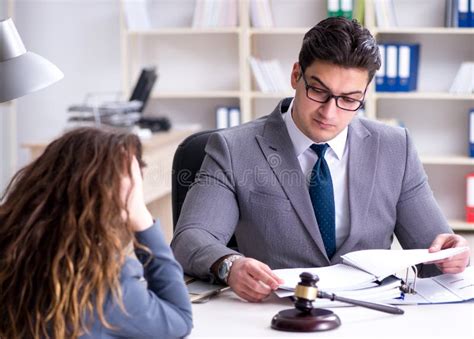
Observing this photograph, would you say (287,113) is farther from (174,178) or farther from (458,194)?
(458,194)

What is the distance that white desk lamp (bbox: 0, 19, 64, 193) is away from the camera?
6.36 ft

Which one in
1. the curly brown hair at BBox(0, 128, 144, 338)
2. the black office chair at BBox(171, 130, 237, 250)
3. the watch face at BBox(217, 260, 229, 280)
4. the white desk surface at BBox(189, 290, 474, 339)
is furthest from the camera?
the black office chair at BBox(171, 130, 237, 250)

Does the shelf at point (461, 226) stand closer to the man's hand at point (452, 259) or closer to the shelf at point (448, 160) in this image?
the shelf at point (448, 160)

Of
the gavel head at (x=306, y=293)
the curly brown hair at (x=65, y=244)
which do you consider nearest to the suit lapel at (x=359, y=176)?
the gavel head at (x=306, y=293)

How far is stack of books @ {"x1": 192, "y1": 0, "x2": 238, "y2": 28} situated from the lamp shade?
3673mm

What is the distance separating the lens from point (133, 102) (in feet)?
16.9

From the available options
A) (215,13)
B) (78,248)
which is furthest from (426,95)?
(78,248)

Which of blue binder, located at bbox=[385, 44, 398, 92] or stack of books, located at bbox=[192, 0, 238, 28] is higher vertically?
stack of books, located at bbox=[192, 0, 238, 28]

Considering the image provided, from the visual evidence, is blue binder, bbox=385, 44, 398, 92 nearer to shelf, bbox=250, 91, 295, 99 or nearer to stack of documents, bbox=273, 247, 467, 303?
shelf, bbox=250, 91, 295, 99

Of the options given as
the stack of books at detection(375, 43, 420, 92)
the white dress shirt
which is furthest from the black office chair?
the stack of books at detection(375, 43, 420, 92)

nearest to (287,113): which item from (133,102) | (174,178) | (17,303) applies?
(174,178)

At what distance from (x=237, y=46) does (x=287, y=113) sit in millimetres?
3643

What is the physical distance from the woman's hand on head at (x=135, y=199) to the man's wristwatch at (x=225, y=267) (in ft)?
1.30

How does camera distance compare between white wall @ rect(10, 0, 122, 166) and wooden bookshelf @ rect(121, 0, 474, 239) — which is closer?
wooden bookshelf @ rect(121, 0, 474, 239)
